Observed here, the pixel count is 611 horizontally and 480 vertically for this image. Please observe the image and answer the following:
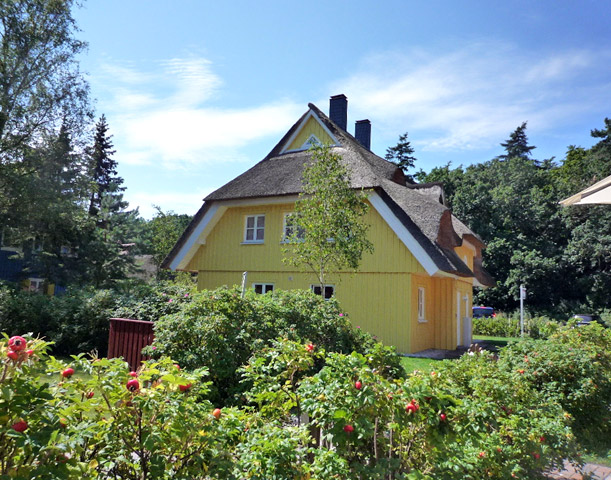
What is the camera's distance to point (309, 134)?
18.8 metres

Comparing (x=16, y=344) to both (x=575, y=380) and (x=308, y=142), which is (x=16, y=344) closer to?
(x=575, y=380)

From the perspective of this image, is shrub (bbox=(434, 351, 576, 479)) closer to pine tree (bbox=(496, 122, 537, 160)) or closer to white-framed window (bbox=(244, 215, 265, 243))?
white-framed window (bbox=(244, 215, 265, 243))

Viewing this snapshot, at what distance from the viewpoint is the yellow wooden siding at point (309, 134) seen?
720 inches

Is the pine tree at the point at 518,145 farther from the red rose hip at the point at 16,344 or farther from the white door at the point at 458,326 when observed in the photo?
the red rose hip at the point at 16,344

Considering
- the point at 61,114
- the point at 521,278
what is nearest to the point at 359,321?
the point at 61,114

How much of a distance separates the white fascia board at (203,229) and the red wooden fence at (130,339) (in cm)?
870

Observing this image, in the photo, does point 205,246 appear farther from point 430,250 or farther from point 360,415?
point 360,415

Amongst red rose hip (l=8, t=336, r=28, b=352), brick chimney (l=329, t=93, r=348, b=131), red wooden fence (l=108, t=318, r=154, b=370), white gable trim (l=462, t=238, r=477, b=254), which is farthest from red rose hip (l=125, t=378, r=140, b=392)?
brick chimney (l=329, t=93, r=348, b=131)

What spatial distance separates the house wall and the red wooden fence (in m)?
6.31

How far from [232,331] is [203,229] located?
12.3m

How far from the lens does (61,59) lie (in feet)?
73.4

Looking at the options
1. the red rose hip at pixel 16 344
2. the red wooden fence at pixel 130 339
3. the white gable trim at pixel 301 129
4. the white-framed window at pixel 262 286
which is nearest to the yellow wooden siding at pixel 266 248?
the white-framed window at pixel 262 286

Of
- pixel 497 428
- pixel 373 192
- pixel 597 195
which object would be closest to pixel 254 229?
pixel 373 192

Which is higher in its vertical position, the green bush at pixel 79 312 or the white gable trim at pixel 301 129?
the white gable trim at pixel 301 129
